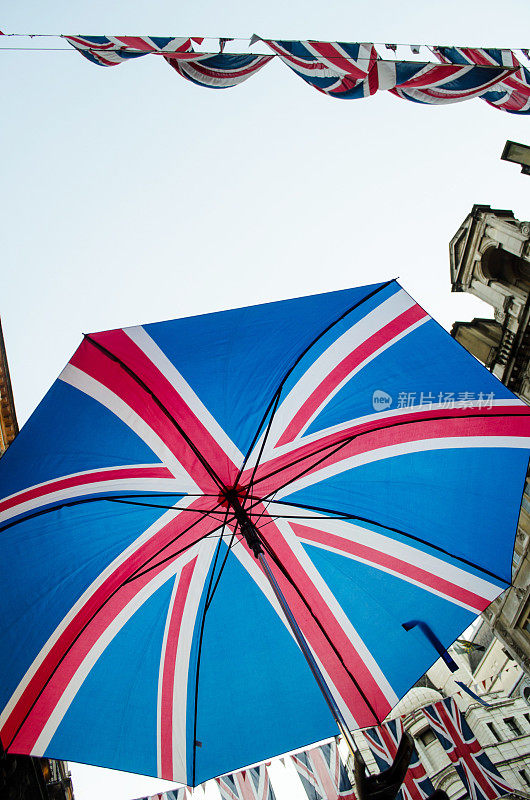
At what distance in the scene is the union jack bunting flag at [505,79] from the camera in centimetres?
845

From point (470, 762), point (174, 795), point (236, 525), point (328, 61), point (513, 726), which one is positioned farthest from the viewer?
point (513, 726)

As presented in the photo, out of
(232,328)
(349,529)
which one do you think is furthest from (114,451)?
(349,529)

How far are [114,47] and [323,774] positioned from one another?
47.4ft

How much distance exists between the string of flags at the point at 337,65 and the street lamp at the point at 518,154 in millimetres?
7034

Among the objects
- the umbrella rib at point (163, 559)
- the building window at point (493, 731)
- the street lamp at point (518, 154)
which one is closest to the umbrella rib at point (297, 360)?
the umbrella rib at point (163, 559)

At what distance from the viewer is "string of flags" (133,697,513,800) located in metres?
9.40

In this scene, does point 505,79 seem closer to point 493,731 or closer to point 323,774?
point 323,774

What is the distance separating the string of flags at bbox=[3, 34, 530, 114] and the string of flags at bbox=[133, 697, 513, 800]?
1248 cm

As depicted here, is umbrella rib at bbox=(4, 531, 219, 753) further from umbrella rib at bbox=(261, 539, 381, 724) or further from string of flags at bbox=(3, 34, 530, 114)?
string of flags at bbox=(3, 34, 530, 114)

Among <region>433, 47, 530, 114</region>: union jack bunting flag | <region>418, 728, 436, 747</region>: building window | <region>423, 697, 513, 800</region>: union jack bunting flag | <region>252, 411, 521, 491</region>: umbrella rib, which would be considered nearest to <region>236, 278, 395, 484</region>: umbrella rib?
<region>252, 411, 521, 491</region>: umbrella rib

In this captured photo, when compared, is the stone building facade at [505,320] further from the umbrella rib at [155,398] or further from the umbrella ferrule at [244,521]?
the umbrella rib at [155,398]

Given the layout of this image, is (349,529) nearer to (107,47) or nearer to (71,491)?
(71,491)

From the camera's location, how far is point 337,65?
A: 312 inches

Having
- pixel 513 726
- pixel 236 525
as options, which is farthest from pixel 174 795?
pixel 513 726
